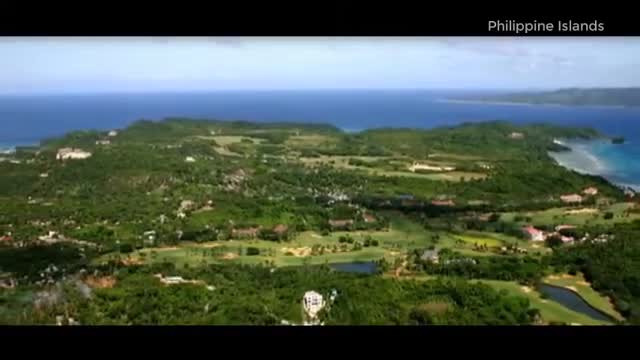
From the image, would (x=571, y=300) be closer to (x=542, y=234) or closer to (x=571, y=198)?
(x=542, y=234)

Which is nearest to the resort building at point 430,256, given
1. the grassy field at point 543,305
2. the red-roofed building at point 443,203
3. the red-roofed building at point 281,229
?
the grassy field at point 543,305

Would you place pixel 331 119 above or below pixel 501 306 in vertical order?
above

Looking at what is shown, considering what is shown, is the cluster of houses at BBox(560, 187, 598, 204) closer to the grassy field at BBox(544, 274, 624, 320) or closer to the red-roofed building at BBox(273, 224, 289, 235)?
the grassy field at BBox(544, 274, 624, 320)

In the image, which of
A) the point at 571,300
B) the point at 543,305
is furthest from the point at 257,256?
the point at 571,300

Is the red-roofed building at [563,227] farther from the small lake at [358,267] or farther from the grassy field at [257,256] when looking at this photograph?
the small lake at [358,267]

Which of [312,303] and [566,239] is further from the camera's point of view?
[566,239]
